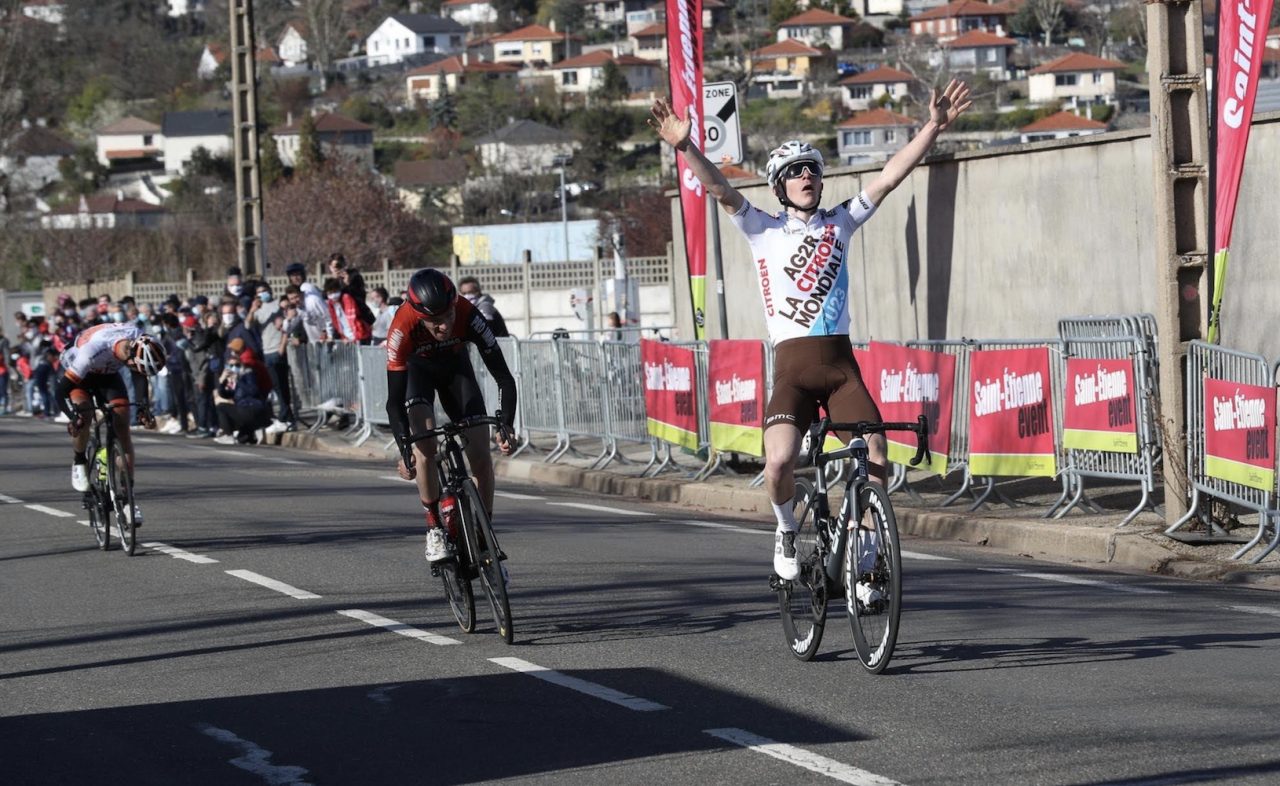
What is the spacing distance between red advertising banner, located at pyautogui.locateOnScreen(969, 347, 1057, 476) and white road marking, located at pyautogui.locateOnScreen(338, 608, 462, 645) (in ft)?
18.9

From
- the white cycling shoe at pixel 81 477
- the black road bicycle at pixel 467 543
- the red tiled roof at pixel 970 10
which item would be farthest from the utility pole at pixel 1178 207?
the red tiled roof at pixel 970 10

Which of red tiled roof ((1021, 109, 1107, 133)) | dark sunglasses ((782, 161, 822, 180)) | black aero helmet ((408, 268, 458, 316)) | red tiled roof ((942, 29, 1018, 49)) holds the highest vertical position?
red tiled roof ((942, 29, 1018, 49))

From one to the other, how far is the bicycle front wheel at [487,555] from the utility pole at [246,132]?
23049mm

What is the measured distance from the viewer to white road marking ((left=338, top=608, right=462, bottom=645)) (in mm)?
9666

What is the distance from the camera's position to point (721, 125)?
1811 centimetres

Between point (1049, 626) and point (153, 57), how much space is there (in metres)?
183

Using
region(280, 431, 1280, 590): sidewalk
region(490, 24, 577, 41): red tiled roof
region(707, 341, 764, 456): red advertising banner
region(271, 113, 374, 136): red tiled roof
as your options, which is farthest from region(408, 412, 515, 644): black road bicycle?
region(490, 24, 577, 41): red tiled roof

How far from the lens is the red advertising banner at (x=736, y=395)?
17156 mm

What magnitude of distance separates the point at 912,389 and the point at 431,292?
689cm

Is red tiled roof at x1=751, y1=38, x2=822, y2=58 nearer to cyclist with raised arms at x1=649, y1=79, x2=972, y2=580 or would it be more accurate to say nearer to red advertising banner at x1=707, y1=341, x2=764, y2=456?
red advertising banner at x1=707, y1=341, x2=764, y2=456

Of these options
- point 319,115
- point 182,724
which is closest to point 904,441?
point 182,724

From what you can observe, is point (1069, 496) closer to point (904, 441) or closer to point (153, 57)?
point (904, 441)

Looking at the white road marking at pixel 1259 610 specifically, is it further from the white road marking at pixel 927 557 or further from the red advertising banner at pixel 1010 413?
the red advertising banner at pixel 1010 413

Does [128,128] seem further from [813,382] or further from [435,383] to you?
[813,382]
